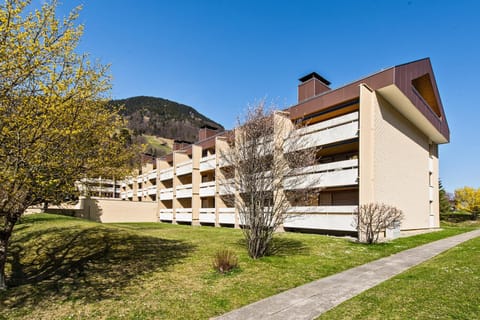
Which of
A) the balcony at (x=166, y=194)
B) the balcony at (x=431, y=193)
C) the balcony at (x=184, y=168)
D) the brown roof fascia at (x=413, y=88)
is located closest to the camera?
the brown roof fascia at (x=413, y=88)

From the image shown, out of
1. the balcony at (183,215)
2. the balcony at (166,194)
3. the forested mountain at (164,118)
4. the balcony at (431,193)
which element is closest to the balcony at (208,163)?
the balcony at (183,215)

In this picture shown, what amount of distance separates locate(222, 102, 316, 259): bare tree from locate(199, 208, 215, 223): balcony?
64.9 ft

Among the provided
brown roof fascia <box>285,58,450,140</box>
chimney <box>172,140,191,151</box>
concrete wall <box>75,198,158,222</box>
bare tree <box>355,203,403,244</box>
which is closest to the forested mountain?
chimney <box>172,140,191,151</box>

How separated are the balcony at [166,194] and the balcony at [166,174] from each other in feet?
5.74

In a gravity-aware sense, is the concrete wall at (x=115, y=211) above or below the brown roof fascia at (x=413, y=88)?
below

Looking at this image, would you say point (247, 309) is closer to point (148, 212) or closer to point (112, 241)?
point (112, 241)

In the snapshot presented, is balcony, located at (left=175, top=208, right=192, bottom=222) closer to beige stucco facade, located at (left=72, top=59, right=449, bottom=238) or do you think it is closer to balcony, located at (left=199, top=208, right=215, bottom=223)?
balcony, located at (left=199, top=208, right=215, bottom=223)

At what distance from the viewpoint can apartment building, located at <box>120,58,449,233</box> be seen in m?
17.5

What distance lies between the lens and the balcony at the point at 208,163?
3144cm

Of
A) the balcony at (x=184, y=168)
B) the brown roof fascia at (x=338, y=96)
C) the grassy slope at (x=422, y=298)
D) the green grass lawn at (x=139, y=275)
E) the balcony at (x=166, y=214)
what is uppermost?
the brown roof fascia at (x=338, y=96)

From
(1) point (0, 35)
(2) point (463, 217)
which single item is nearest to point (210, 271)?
(1) point (0, 35)

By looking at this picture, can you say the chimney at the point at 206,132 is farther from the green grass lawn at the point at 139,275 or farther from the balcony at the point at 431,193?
the balcony at the point at 431,193

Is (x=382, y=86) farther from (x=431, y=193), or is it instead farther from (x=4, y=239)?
(x=4, y=239)

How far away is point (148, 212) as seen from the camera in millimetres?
41531
